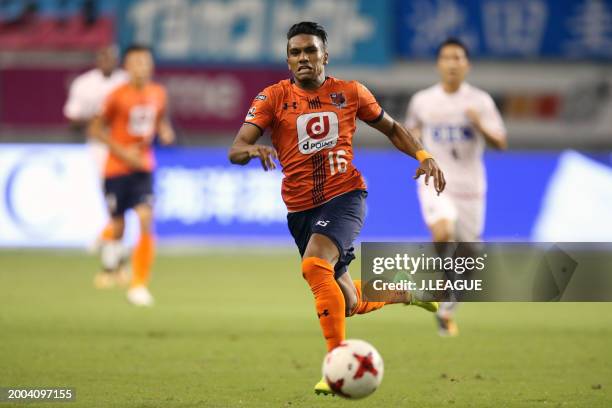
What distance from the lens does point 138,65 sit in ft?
42.4

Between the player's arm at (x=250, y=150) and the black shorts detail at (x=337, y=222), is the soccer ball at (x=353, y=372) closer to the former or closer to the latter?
the black shorts detail at (x=337, y=222)

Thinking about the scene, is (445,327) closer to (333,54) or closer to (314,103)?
(314,103)

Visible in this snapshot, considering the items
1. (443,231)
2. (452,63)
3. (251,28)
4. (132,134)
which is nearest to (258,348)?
(443,231)

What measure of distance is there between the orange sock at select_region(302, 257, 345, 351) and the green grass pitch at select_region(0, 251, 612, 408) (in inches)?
16.1

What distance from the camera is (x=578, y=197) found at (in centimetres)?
1794

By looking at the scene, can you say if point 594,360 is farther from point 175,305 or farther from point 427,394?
point 175,305

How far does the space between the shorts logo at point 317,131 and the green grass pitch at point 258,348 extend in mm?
1497

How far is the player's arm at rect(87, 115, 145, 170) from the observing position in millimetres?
13094

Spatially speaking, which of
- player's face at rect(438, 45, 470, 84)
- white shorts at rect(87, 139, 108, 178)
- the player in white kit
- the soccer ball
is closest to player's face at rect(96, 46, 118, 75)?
white shorts at rect(87, 139, 108, 178)

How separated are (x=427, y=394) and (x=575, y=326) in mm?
4052

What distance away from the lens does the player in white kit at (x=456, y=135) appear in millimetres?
10727

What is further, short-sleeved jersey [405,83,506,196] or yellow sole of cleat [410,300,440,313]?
short-sleeved jersey [405,83,506,196]

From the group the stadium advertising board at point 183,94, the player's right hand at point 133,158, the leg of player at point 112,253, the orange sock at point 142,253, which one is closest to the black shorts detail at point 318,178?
the orange sock at point 142,253

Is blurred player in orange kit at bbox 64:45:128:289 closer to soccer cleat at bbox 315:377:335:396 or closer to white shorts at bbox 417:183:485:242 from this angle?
white shorts at bbox 417:183:485:242
